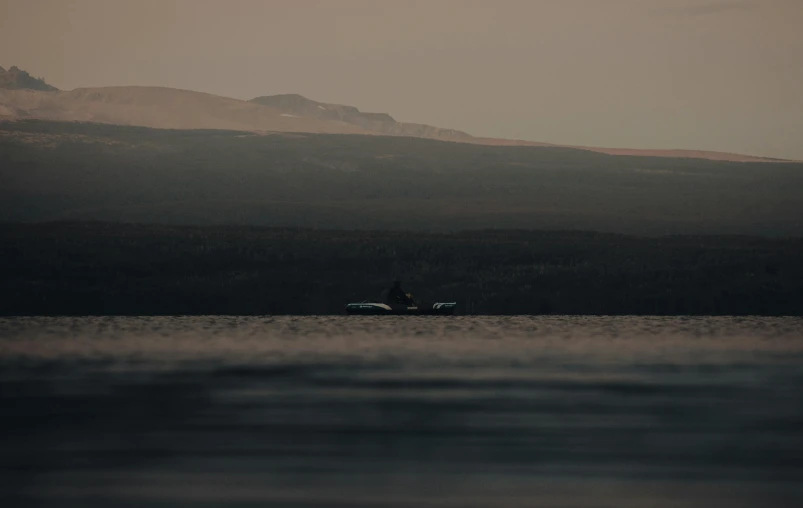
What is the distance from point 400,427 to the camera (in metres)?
48.8

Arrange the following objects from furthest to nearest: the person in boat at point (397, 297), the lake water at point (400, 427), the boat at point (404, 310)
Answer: the boat at point (404, 310)
the person in boat at point (397, 297)
the lake water at point (400, 427)

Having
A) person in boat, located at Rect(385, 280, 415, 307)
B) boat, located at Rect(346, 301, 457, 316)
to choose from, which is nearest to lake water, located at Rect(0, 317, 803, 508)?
person in boat, located at Rect(385, 280, 415, 307)

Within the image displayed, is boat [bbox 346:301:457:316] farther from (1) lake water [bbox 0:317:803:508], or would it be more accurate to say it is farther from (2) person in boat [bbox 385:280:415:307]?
(1) lake water [bbox 0:317:803:508]

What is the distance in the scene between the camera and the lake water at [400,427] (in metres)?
35.9

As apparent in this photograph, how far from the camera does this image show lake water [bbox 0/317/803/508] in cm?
3591

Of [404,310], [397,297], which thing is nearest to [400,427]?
[397,297]

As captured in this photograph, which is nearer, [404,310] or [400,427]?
[400,427]

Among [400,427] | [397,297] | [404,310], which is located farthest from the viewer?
[404,310]

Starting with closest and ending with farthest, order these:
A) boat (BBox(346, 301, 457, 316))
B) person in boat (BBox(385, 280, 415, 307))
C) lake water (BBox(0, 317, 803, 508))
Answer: lake water (BBox(0, 317, 803, 508))
person in boat (BBox(385, 280, 415, 307))
boat (BBox(346, 301, 457, 316))

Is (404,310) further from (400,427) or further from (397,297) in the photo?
(400,427)

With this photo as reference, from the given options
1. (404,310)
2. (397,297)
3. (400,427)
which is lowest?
(404,310)

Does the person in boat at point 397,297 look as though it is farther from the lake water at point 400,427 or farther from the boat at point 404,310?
the lake water at point 400,427

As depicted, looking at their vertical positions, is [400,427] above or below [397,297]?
above

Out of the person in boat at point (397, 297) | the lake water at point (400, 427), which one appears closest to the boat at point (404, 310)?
the person in boat at point (397, 297)
